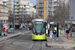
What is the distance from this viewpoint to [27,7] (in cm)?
10925

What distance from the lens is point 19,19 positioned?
10225 cm

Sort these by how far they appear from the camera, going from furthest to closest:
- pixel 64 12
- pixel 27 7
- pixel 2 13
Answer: pixel 27 7
pixel 2 13
pixel 64 12

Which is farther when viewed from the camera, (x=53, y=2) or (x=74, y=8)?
(x=53, y=2)

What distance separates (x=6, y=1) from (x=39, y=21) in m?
87.0

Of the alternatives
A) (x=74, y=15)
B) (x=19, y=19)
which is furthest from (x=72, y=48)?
(x=19, y=19)

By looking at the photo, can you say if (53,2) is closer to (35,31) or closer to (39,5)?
(39,5)

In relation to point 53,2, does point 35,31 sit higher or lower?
lower

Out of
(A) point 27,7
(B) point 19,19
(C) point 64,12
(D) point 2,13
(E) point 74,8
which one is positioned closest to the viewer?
(E) point 74,8

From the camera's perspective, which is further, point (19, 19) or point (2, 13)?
point (19, 19)

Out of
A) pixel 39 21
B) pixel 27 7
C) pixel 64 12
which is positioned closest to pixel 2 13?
pixel 64 12

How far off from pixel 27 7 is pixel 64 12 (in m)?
65.7

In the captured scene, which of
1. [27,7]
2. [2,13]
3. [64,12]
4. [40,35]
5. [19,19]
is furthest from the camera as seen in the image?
[27,7]

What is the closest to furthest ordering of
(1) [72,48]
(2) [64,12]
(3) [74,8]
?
1. (1) [72,48]
2. (3) [74,8]
3. (2) [64,12]

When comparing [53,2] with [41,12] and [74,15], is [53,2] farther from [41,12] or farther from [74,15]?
[74,15]
